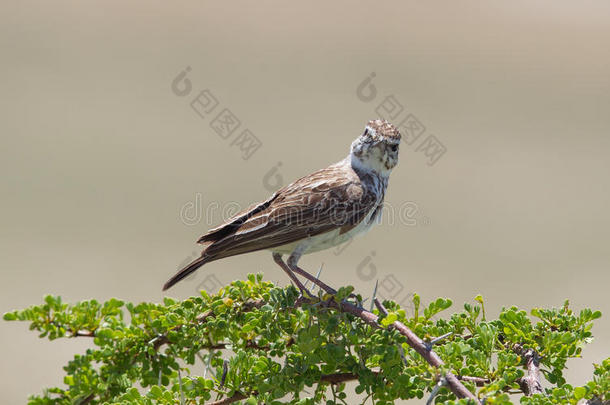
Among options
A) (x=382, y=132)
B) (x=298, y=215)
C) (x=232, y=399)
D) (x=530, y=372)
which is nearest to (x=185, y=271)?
(x=298, y=215)

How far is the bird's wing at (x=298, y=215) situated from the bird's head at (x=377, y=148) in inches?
7.8

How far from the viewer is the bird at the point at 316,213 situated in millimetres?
5039

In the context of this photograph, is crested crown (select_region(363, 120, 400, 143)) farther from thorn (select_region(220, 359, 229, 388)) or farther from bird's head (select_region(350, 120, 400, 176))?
thorn (select_region(220, 359, 229, 388))

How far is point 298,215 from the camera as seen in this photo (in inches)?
207

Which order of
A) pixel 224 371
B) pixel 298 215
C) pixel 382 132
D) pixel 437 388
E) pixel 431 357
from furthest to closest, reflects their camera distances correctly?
pixel 382 132 → pixel 298 215 → pixel 224 371 → pixel 431 357 → pixel 437 388

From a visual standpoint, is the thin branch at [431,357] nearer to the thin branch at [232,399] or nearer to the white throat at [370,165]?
the thin branch at [232,399]

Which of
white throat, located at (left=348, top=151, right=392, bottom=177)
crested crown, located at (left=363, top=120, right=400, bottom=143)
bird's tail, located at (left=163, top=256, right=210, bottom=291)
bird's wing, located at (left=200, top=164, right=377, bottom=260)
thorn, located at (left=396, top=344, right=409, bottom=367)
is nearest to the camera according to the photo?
thorn, located at (left=396, top=344, right=409, bottom=367)

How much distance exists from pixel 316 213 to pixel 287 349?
72.2 inches

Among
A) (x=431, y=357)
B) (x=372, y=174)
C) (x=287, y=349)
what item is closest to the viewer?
(x=431, y=357)

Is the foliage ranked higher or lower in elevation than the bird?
lower

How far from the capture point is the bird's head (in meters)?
5.73

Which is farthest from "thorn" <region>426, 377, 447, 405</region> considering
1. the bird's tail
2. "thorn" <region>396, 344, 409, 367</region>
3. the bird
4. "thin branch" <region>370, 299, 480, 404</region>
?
the bird's tail

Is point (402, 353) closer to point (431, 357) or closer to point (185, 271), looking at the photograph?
point (431, 357)

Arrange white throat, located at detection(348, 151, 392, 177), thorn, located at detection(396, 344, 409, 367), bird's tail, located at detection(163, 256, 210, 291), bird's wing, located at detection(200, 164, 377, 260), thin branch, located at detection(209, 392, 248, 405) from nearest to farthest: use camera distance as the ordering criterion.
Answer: thorn, located at detection(396, 344, 409, 367) → thin branch, located at detection(209, 392, 248, 405) → bird's tail, located at detection(163, 256, 210, 291) → bird's wing, located at detection(200, 164, 377, 260) → white throat, located at detection(348, 151, 392, 177)
